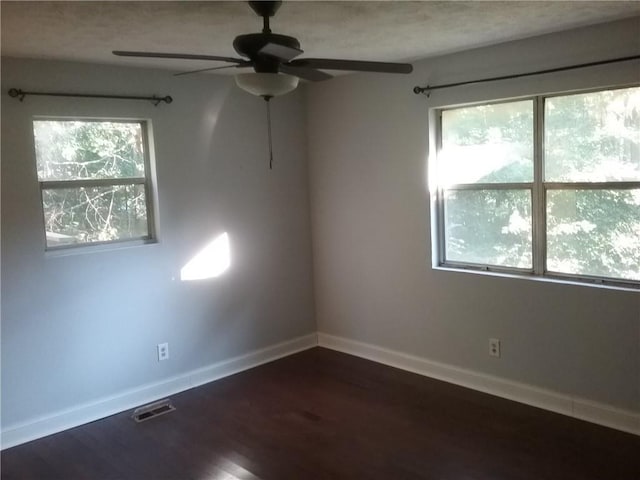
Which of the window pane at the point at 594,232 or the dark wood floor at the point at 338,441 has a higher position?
the window pane at the point at 594,232

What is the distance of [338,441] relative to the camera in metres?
3.28

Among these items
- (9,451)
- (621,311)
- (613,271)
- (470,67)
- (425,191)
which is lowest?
(9,451)

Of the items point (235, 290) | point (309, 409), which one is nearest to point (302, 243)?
point (235, 290)

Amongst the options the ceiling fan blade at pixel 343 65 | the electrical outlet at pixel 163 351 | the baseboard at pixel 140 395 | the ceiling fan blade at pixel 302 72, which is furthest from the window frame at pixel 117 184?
the ceiling fan blade at pixel 343 65

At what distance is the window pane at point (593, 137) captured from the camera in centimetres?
314

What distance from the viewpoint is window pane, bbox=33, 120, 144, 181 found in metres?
3.53

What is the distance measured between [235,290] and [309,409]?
1.19 meters

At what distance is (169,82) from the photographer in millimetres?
3977

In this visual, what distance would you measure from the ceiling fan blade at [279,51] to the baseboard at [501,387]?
2.62m

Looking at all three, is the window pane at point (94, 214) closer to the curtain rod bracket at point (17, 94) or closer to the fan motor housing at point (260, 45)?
the curtain rod bracket at point (17, 94)

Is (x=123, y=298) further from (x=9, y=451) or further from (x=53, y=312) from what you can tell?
(x=9, y=451)

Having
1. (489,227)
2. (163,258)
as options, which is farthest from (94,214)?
(489,227)

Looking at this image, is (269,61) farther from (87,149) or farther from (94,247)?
(94,247)

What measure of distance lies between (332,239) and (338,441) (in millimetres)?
1939
